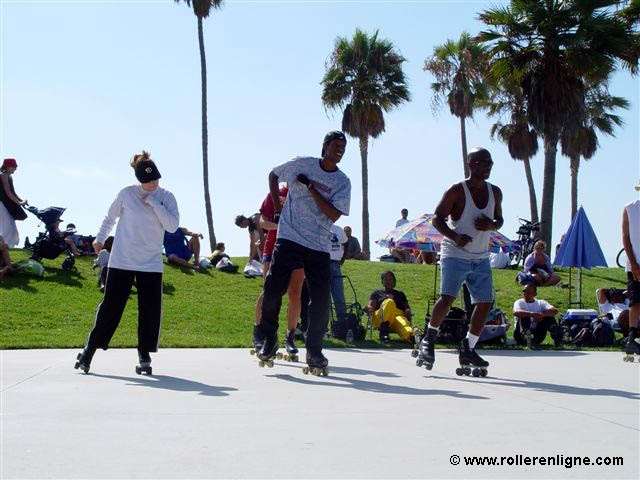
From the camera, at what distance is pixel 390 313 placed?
11.8 meters

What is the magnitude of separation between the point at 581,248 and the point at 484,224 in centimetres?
880

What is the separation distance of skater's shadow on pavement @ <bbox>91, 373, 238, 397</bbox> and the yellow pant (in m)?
4.60

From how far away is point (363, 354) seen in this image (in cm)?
1020

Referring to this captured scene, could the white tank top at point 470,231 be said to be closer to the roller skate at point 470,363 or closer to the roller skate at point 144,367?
the roller skate at point 470,363

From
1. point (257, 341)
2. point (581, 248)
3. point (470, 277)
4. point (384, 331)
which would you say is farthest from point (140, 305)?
point (581, 248)

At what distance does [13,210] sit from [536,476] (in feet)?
44.1

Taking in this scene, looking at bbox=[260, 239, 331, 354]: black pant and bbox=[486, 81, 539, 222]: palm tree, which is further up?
bbox=[486, 81, 539, 222]: palm tree

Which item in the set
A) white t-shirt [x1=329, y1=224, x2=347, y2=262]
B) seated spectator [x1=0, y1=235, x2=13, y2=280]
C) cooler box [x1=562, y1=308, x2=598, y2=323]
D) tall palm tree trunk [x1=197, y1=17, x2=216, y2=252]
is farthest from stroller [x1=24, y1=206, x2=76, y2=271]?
tall palm tree trunk [x1=197, y1=17, x2=216, y2=252]

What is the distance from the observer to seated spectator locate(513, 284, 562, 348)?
12.4m

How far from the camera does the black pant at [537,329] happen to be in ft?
40.8

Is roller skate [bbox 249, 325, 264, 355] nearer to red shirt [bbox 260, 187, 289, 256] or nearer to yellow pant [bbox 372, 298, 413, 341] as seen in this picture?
red shirt [bbox 260, 187, 289, 256]

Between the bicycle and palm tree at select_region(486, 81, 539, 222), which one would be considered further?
palm tree at select_region(486, 81, 539, 222)

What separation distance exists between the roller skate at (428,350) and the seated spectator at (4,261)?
9974mm

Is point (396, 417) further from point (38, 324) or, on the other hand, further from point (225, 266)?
point (225, 266)
